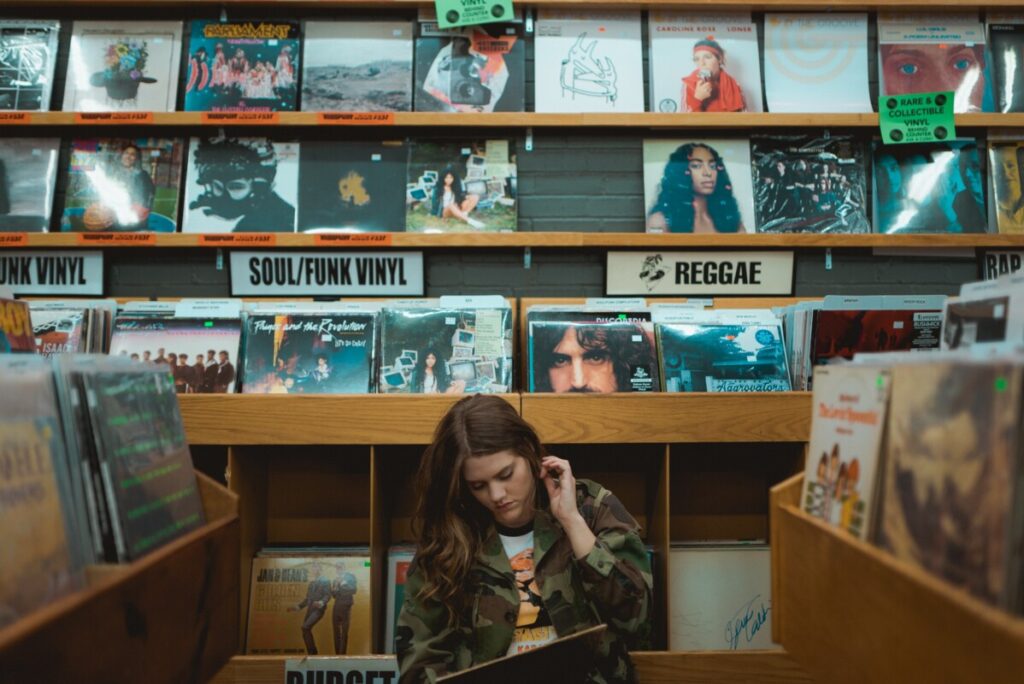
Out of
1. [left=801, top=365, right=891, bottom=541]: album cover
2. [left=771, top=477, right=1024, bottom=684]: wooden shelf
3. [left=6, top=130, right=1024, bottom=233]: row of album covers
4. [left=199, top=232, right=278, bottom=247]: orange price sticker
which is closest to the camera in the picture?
[left=771, top=477, right=1024, bottom=684]: wooden shelf

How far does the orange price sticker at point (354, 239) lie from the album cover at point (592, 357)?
2.24ft

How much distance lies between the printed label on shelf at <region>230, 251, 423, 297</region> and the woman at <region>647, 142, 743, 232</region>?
3.15 feet

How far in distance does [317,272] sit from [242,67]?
85 centimetres

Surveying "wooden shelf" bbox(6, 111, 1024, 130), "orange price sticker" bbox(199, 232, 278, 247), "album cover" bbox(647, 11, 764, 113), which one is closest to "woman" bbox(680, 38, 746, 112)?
"album cover" bbox(647, 11, 764, 113)

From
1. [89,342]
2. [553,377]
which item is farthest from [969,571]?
[89,342]

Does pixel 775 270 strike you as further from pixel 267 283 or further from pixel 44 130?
pixel 44 130

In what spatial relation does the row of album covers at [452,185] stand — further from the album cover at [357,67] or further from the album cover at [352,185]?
the album cover at [357,67]

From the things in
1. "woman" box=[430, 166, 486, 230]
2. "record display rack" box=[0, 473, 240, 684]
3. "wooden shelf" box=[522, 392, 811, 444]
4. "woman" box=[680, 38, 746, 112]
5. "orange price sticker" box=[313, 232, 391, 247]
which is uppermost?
"woman" box=[680, 38, 746, 112]

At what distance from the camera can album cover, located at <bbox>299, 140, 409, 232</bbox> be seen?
2.78 metres

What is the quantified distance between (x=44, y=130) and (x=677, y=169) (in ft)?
8.03

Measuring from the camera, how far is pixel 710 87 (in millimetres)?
2844

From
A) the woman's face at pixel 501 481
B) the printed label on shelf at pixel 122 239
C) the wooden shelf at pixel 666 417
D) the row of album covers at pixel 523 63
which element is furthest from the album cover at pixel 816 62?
the printed label on shelf at pixel 122 239

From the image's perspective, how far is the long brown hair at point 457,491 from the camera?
5.38ft

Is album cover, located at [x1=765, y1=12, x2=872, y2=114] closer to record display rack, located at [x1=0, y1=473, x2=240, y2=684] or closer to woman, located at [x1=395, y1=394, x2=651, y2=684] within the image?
woman, located at [x1=395, y1=394, x2=651, y2=684]
